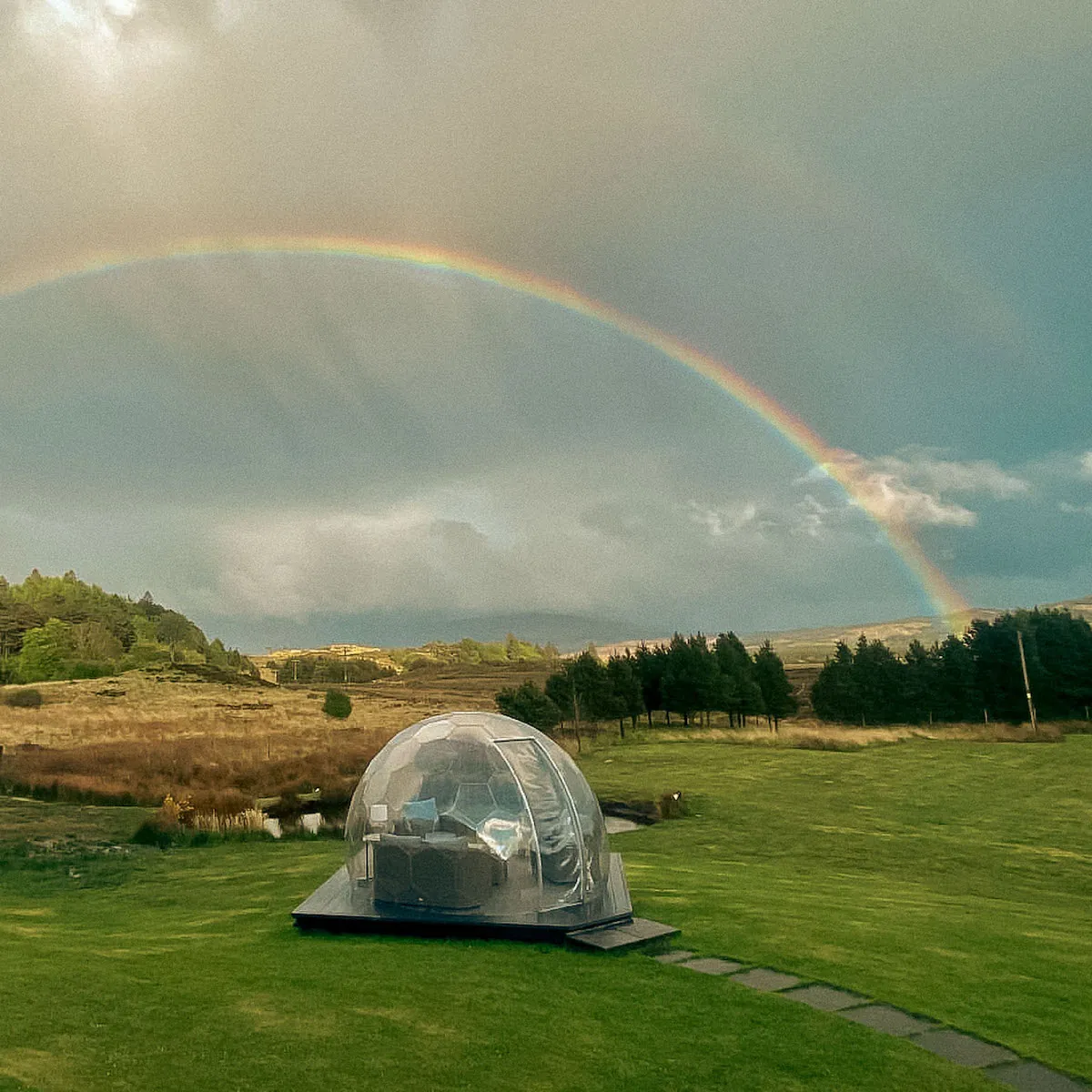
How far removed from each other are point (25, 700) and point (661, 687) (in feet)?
153

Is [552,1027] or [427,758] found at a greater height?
[427,758]

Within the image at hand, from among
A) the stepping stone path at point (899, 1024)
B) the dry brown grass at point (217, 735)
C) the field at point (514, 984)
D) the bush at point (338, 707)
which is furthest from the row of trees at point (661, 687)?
the stepping stone path at point (899, 1024)

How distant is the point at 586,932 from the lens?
10.8 metres

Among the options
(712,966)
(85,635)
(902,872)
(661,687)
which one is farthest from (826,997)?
(85,635)

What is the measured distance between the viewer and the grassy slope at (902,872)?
9.63 m

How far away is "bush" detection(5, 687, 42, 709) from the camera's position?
65.2 meters

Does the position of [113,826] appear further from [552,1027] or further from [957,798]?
[957,798]

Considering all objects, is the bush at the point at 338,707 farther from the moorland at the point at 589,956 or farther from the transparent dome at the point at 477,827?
the transparent dome at the point at 477,827

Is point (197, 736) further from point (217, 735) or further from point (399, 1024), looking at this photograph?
point (399, 1024)

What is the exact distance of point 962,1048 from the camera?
25.6ft

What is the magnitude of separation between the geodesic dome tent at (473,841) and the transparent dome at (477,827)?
0.05 ft

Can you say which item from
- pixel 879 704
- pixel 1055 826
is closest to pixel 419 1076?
pixel 1055 826

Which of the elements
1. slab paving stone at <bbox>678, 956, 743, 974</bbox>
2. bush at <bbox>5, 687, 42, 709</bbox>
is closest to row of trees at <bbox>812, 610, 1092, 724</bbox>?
bush at <bbox>5, 687, 42, 709</bbox>

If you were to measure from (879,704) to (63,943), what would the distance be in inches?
2475
